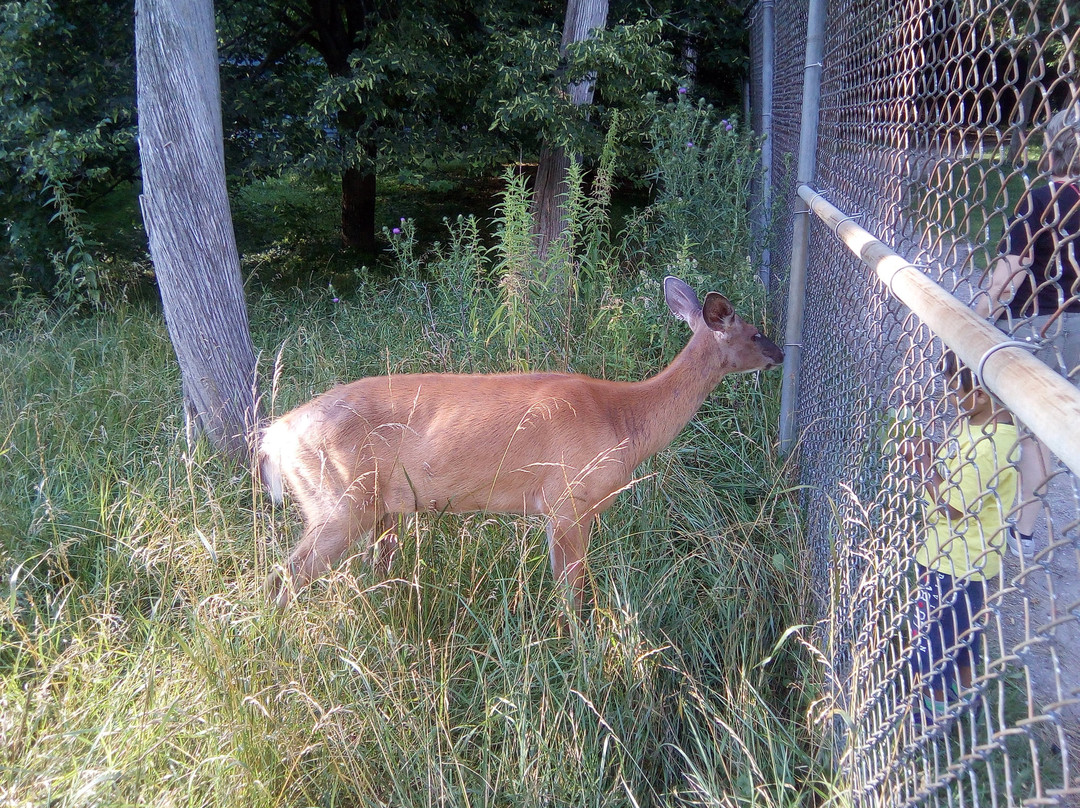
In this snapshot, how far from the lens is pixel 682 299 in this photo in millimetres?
4574

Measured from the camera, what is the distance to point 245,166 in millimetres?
8203

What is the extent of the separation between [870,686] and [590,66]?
6382 mm

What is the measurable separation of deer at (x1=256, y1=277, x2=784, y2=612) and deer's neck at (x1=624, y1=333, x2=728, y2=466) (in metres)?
0.10

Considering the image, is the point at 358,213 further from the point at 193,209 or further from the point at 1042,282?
the point at 1042,282

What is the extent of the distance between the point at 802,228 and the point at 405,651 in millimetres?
2532

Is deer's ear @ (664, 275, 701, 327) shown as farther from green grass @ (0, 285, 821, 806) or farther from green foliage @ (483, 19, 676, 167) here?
green foliage @ (483, 19, 676, 167)

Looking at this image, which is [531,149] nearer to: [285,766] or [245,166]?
[245,166]

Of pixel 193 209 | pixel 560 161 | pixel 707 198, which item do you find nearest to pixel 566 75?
pixel 560 161

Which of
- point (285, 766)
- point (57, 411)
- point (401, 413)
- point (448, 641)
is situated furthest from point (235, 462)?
point (285, 766)

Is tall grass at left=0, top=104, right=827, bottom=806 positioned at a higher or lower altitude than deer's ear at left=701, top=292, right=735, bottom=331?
lower

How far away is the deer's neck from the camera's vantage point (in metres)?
4.02

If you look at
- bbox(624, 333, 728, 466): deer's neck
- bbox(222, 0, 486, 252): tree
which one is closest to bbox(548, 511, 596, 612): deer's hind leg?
bbox(624, 333, 728, 466): deer's neck

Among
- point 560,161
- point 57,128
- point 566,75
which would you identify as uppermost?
Answer: point 566,75

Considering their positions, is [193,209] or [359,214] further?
[359,214]
